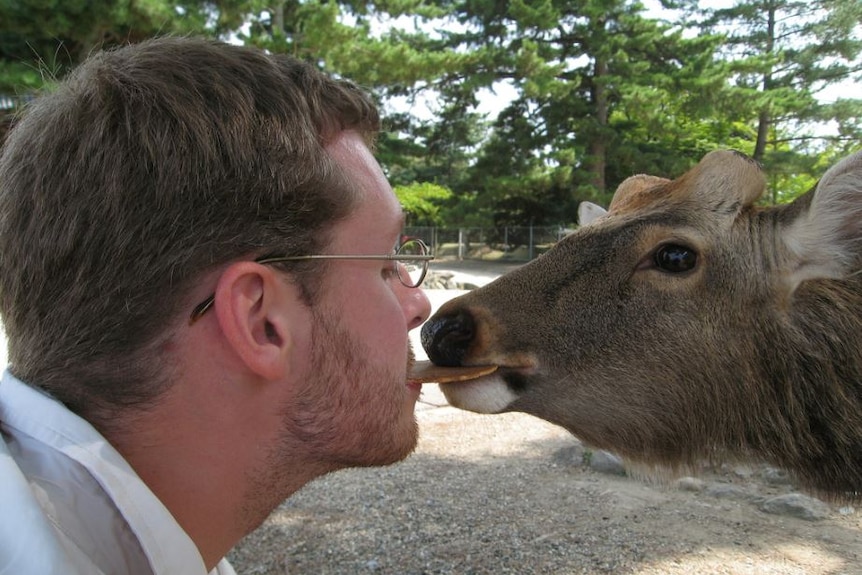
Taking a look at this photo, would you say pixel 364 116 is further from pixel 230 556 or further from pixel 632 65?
pixel 632 65

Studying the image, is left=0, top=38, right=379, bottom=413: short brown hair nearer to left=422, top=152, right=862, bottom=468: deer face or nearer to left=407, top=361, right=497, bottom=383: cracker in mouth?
left=407, top=361, right=497, bottom=383: cracker in mouth

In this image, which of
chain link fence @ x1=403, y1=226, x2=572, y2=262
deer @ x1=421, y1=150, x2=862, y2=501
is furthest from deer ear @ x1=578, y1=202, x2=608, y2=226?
chain link fence @ x1=403, y1=226, x2=572, y2=262

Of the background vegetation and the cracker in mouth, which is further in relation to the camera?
the background vegetation

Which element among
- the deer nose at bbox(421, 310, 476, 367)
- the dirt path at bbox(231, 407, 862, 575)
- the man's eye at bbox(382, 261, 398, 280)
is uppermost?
the man's eye at bbox(382, 261, 398, 280)

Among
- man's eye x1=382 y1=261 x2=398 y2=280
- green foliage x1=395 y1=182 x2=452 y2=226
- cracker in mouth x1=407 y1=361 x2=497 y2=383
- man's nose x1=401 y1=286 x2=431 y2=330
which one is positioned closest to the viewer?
man's eye x1=382 y1=261 x2=398 y2=280

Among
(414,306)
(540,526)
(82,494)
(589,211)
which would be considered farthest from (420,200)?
(82,494)

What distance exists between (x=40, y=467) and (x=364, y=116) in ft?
4.09

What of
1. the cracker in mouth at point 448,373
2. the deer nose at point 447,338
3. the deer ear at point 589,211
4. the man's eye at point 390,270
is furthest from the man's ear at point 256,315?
the deer ear at point 589,211

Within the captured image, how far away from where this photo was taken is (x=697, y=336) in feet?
8.38

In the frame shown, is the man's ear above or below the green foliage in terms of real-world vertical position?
below

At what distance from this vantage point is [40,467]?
52.7 inches

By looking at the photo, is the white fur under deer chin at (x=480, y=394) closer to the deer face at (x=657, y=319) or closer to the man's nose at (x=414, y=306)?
the deer face at (x=657, y=319)

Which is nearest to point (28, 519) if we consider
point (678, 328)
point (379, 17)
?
point (678, 328)

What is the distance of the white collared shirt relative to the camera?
1.24 m
